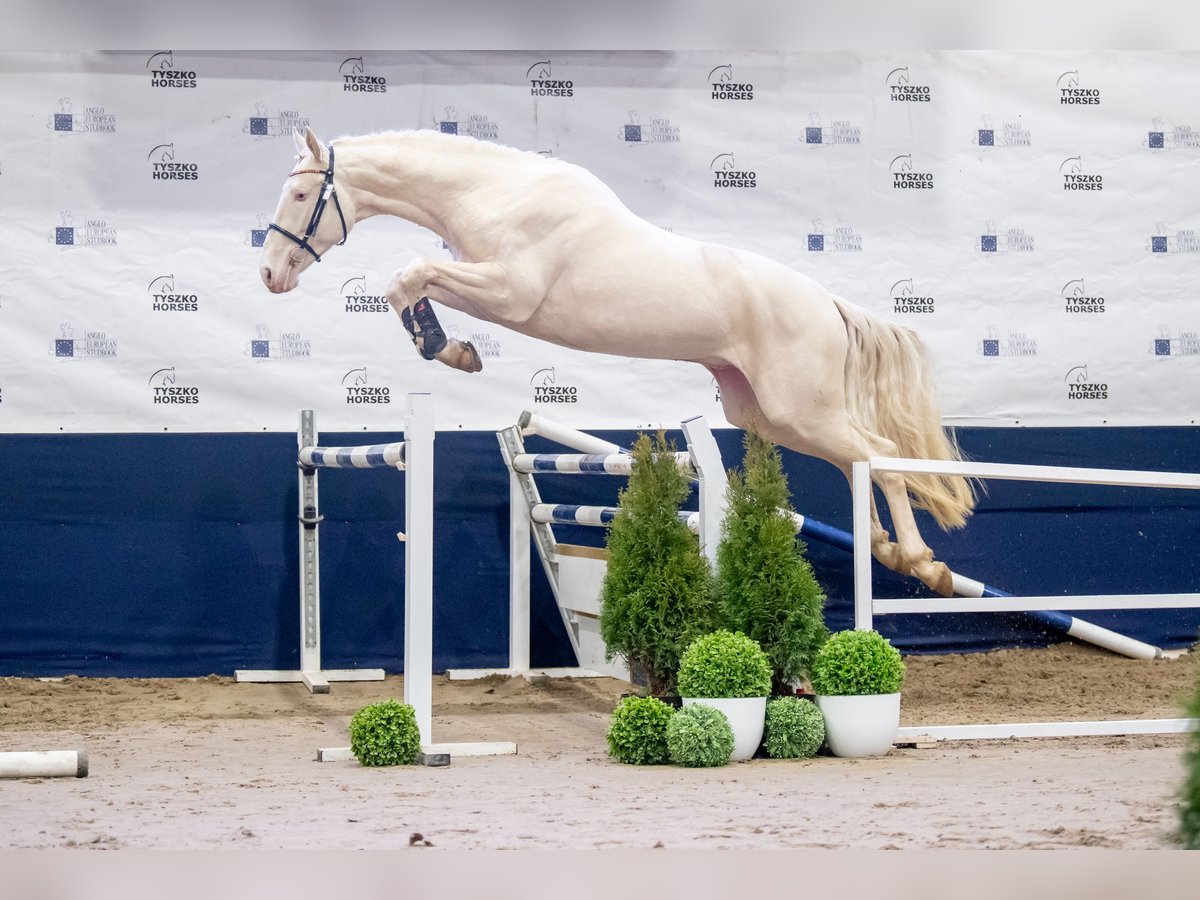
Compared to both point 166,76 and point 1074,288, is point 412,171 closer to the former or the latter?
point 166,76

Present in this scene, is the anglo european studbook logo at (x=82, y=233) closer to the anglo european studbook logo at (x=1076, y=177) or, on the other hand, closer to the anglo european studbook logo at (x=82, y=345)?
the anglo european studbook logo at (x=82, y=345)

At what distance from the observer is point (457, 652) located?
16.0ft

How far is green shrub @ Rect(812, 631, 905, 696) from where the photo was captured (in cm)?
328

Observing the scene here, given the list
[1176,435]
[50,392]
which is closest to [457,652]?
[50,392]

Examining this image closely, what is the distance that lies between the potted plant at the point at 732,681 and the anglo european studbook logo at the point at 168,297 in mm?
2486

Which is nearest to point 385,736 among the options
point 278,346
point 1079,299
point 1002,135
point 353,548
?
point 353,548

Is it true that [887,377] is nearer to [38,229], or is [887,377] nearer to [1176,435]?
[1176,435]

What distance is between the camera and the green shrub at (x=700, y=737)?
314cm

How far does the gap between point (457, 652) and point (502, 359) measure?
3.81 ft

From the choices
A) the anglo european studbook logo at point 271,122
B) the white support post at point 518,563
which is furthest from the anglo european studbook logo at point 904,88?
the anglo european studbook logo at point 271,122

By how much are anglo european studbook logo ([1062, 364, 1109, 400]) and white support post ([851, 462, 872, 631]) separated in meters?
1.87

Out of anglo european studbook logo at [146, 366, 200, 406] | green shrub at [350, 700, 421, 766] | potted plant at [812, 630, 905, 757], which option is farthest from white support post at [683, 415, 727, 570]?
anglo european studbook logo at [146, 366, 200, 406]

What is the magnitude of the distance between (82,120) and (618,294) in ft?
6.96

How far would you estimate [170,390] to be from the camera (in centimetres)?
466
